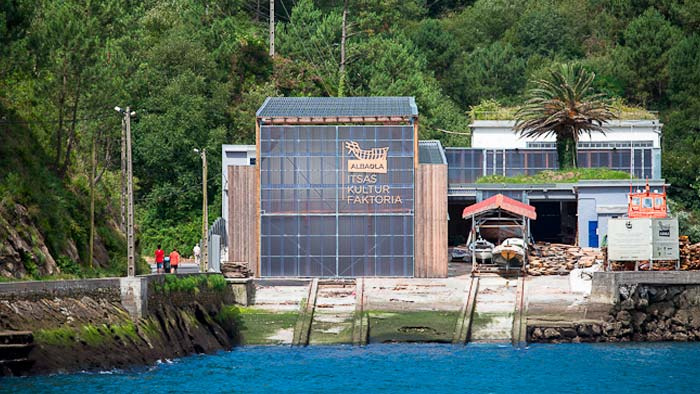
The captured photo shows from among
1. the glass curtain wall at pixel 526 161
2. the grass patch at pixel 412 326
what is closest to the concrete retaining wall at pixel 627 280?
the grass patch at pixel 412 326

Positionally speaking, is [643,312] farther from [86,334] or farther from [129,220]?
[86,334]

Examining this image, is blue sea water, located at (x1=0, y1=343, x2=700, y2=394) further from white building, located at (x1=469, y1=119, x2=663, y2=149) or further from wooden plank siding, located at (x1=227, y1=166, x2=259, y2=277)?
white building, located at (x1=469, y1=119, x2=663, y2=149)

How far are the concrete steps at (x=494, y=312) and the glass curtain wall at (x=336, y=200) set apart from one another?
19.2ft

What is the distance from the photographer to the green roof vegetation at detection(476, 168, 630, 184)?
76688 mm

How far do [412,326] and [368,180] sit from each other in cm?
1159

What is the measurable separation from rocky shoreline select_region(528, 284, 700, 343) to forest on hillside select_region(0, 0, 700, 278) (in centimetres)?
1739

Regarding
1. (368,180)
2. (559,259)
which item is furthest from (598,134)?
(368,180)

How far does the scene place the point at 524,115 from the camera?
7950 cm

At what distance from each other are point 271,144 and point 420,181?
332 inches

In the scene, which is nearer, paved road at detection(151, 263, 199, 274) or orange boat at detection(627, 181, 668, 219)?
orange boat at detection(627, 181, 668, 219)

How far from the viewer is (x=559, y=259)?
219 feet

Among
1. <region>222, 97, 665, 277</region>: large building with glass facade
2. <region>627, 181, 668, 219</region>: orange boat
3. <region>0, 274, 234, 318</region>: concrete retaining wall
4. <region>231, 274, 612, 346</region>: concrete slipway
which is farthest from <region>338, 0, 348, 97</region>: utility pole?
<region>0, 274, 234, 318</region>: concrete retaining wall

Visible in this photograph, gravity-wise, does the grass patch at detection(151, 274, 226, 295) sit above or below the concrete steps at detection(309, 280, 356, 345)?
above

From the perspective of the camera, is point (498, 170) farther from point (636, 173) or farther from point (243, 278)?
point (243, 278)
